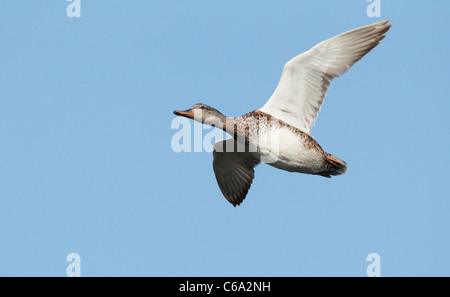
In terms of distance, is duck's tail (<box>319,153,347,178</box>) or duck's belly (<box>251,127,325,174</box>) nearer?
duck's belly (<box>251,127,325,174</box>)

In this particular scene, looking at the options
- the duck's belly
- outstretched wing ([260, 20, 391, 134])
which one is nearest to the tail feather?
the duck's belly

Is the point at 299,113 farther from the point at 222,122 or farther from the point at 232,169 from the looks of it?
the point at 232,169

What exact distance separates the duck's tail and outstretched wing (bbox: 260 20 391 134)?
1.71ft

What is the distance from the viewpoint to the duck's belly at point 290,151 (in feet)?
32.1

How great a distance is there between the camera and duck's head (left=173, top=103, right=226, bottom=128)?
10.1 m

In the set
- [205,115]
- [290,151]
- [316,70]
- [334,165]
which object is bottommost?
[334,165]

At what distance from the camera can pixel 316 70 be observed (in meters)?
9.91

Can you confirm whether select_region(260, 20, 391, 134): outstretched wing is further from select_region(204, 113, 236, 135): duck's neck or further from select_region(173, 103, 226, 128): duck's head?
select_region(173, 103, 226, 128): duck's head

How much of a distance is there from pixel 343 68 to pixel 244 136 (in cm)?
174

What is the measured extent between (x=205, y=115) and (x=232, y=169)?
167 cm

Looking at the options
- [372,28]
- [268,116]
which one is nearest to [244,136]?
[268,116]

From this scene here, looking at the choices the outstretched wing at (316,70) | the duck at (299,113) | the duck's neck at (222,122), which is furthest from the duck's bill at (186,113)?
the outstretched wing at (316,70)

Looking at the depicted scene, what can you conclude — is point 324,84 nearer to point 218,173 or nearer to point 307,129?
point 307,129

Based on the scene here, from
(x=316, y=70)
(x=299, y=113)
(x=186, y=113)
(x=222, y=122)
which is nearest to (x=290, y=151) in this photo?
(x=299, y=113)
